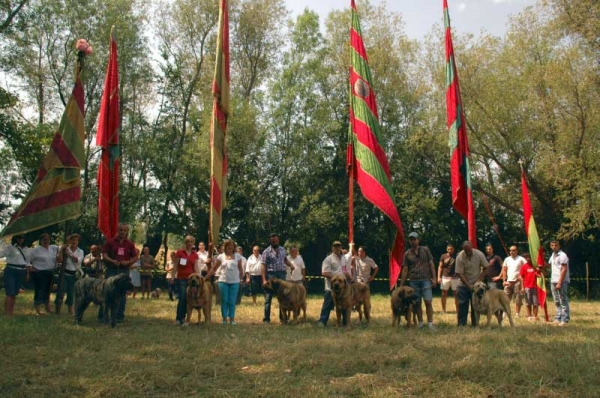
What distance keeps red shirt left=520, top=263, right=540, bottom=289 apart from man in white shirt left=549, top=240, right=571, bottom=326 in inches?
37.0

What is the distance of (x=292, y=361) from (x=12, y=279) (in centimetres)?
754

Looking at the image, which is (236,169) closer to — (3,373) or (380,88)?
(380,88)

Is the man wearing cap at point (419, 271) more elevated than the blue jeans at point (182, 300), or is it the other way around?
the man wearing cap at point (419, 271)

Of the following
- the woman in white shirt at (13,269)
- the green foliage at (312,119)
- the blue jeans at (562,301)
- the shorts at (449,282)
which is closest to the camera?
the woman in white shirt at (13,269)

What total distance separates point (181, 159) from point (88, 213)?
5.57 metres

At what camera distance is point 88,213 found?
27797 millimetres

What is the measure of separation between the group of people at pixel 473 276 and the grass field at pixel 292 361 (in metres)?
0.86

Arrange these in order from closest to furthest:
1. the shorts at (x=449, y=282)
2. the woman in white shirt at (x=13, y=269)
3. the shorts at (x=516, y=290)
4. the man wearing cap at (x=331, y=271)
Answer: the man wearing cap at (x=331, y=271), the woman in white shirt at (x=13, y=269), the shorts at (x=516, y=290), the shorts at (x=449, y=282)

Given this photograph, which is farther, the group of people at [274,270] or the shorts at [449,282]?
the shorts at [449,282]

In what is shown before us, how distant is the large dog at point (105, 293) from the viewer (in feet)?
33.0

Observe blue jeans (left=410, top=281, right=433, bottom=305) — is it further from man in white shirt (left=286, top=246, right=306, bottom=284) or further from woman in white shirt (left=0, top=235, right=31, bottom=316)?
woman in white shirt (left=0, top=235, right=31, bottom=316)

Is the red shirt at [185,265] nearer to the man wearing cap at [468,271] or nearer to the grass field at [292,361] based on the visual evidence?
the grass field at [292,361]

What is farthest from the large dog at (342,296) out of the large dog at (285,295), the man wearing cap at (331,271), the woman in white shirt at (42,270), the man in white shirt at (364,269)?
the woman in white shirt at (42,270)

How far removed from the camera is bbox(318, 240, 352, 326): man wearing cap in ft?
36.6
